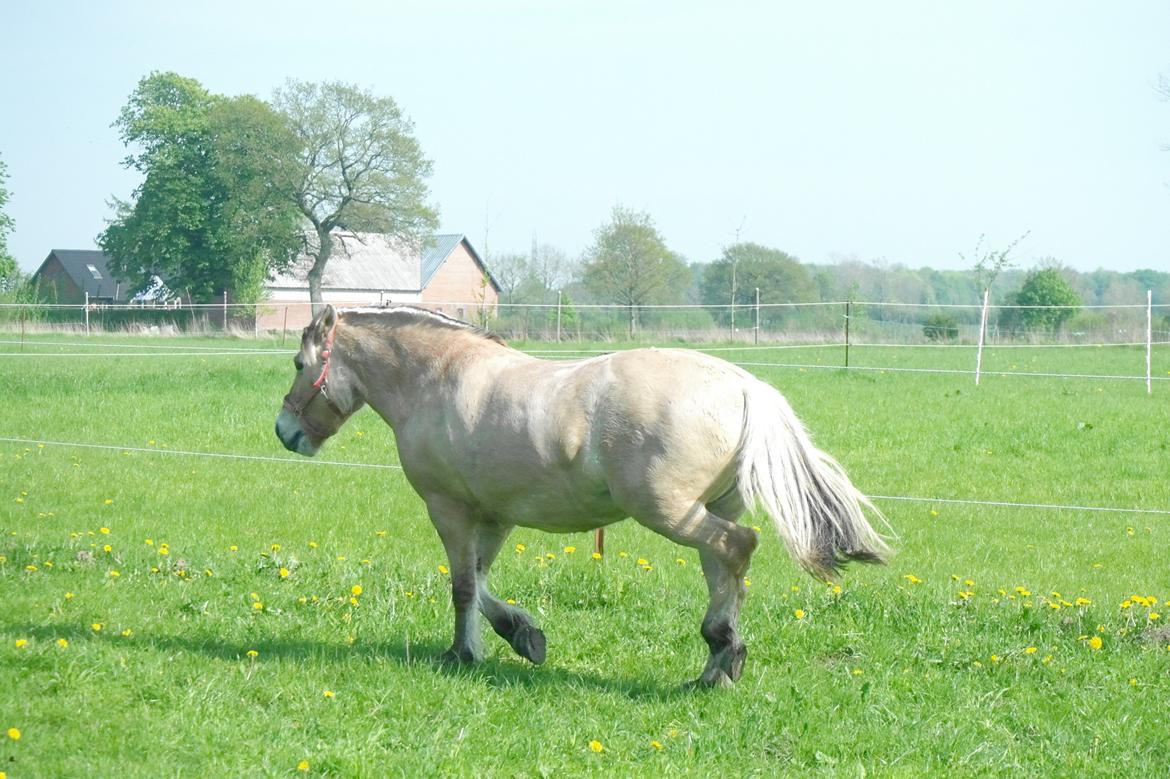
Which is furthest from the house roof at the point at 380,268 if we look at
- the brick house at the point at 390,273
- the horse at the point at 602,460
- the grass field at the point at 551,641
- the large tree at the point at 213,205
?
the horse at the point at 602,460

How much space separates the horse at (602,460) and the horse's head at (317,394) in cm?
6

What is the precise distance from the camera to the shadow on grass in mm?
5469

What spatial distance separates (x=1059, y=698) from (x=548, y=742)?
96.6 inches

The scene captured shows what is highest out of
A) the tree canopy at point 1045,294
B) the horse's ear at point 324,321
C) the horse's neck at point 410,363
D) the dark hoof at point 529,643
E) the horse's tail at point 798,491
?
the tree canopy at point 1045,294

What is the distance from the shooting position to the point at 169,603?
661 centimetres

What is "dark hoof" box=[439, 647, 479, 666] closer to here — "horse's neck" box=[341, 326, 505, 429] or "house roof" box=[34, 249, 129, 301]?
"horse's neck" box=[341, 326, 505, 429]

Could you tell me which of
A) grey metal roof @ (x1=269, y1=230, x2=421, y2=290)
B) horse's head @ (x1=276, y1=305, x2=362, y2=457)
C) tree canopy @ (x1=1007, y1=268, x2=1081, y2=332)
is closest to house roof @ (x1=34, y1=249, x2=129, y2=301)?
grey metal roof @ (x1=269, y1=230, x2=421, y2=290)

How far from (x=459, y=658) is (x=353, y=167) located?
188 feet

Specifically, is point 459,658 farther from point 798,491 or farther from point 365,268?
point 365,268

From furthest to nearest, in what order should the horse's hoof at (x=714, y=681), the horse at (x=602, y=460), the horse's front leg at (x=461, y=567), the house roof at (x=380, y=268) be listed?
the house roof at (x=380, y=268), the horse's front leg at (x=461, y=567), the horse's hoof at (x=714, y=681), the horse at (x=602, y=460)

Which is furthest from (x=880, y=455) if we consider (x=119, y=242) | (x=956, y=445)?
(x=119, y=242)

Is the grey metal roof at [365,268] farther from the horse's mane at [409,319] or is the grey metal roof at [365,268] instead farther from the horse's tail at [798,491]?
the horse's tail at [798,491]

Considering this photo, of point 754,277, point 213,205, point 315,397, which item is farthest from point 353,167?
point 315,397

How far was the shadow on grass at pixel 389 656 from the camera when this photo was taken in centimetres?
547
